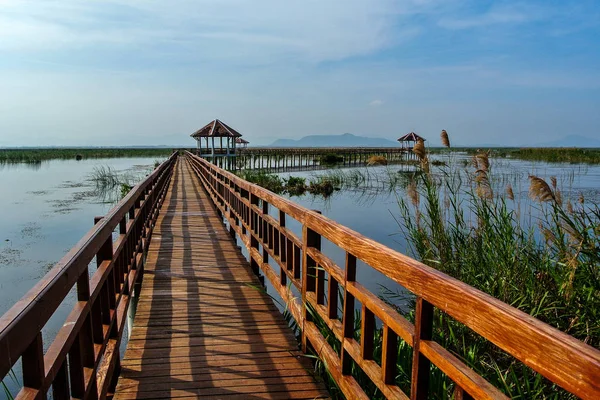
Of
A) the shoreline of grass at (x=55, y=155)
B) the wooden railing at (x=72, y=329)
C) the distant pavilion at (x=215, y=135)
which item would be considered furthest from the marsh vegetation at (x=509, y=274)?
the shoreline of grass at (x=55, y=155)

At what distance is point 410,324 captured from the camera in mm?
1998

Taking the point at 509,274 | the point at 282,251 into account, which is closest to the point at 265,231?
the point at 282,251

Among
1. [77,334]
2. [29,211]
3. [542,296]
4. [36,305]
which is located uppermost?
[36,305]

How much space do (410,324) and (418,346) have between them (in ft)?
0.54

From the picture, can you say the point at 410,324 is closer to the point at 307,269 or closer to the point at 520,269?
the point at 307,269

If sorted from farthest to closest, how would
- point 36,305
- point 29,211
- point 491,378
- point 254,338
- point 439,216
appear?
point 29,211 < point 439,216 < point 254,338 < point 491,378 < point 36,305

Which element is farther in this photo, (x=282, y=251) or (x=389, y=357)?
(x=282, y=251)

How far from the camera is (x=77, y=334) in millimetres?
2074

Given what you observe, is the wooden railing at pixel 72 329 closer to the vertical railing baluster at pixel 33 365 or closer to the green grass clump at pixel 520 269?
the vertical railing baluster at pixel 33 365

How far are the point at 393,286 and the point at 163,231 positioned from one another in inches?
176

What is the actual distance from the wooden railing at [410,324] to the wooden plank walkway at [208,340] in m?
0.32

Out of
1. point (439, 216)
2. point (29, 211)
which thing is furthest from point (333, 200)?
point (439, 216)

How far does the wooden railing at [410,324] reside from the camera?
1.14 m

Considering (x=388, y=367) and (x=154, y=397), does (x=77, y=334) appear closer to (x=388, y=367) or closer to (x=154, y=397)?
(x=154, y=397)
